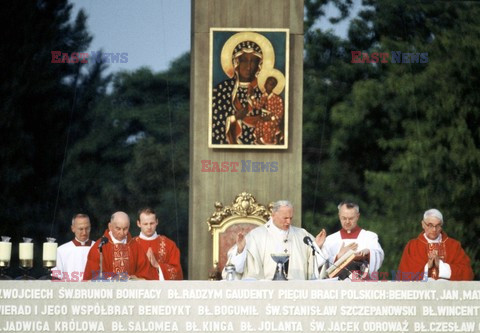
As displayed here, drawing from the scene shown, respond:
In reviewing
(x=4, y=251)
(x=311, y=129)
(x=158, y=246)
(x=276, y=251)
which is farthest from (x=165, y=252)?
(x=311, y=129)

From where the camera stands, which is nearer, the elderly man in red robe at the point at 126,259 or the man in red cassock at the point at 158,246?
the elderly man in red robe at the point at 126,259

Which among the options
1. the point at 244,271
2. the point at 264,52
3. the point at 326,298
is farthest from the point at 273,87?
the point at 326,298

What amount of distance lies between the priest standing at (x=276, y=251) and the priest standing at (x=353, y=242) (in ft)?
0.69

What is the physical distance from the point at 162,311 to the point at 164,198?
422 inches

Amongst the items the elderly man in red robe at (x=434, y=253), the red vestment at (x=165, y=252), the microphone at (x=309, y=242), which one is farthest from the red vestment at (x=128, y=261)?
the elderly man in red robe at (x=434, y=253)

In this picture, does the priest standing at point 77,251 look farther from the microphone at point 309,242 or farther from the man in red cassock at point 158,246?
the microphone at point 309,242

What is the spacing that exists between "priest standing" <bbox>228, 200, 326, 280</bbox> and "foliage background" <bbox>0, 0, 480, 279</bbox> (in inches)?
310

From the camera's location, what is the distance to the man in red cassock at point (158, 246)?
13062 mm

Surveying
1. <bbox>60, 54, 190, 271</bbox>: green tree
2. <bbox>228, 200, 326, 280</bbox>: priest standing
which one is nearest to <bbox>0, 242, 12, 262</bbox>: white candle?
<bbox>228, 200, 326, 280</bbox>: priest standing

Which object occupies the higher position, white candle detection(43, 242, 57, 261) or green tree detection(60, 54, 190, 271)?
green tree detection(60, 54, 190, 271)

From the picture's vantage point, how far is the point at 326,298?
33.7ft

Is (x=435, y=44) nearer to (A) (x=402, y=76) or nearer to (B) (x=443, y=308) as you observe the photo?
(A) (x=402, y=76)

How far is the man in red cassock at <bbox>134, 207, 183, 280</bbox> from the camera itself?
13062 millimetres

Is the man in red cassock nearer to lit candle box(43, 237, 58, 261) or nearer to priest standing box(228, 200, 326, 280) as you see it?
priest standing box(228, 200, 326, 280)
